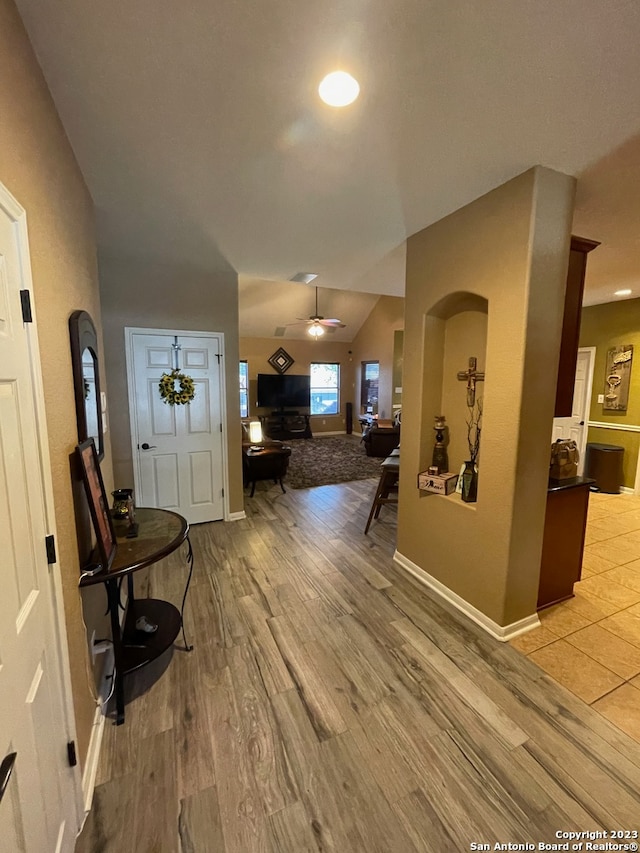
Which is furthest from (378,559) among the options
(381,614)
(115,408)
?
(115,408)

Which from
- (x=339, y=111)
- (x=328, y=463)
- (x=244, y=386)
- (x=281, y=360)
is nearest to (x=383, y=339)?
(x=281, y=360)

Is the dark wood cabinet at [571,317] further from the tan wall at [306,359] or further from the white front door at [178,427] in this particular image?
the tan wall at [306,359]

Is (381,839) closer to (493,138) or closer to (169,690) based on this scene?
(169,690)

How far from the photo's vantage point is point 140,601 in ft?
7.39

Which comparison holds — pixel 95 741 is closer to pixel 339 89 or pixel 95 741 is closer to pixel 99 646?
pixel 99 646

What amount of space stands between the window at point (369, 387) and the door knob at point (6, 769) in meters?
9.26

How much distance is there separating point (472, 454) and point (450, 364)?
28.1 inches

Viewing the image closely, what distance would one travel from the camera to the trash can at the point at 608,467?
4.84 metres

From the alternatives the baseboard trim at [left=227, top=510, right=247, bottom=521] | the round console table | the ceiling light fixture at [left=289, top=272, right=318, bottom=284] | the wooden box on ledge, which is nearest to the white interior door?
the wooden box on ledge

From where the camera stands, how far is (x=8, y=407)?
92 centimetres

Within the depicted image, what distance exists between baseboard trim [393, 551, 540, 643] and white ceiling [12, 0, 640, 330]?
8.59ft

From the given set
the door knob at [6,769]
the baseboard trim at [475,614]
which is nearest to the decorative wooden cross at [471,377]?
the baseboard trim at [475,614]

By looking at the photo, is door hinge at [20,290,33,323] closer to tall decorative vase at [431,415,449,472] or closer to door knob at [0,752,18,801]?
door knob at [0,752,18,801]

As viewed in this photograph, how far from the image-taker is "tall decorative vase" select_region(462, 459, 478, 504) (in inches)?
94.3
